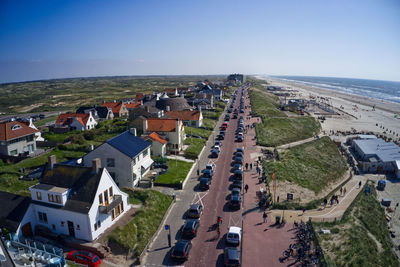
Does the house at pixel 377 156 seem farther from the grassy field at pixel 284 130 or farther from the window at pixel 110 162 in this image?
the window at pixel 110 162

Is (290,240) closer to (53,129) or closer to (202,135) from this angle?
(202,135)

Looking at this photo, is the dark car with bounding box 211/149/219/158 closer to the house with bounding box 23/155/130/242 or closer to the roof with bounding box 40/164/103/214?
the house with bounding box 23/155/130/242

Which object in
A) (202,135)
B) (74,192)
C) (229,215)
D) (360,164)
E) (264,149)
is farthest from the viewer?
(202,135)

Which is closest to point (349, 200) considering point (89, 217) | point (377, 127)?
point (89, 217)

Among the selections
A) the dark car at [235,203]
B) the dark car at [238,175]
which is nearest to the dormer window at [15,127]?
the dark car at [238,175]

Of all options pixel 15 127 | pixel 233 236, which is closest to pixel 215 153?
pixel 233 236

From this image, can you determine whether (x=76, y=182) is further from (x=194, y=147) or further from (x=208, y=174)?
(x=194, y=147)

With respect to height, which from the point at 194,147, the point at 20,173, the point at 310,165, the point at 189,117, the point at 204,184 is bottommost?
the point at 310,165
